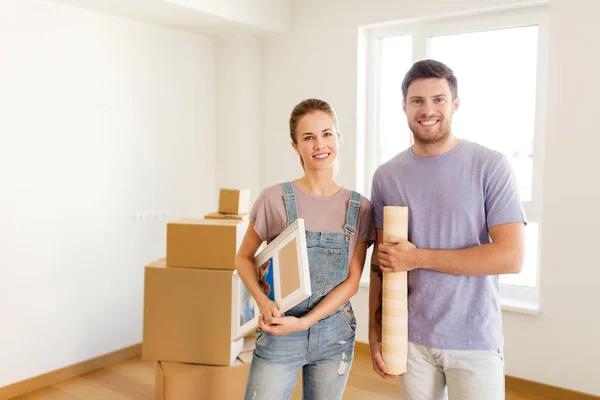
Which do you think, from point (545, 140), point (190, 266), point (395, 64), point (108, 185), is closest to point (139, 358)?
point (108, 185)

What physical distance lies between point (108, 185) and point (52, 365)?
111cm

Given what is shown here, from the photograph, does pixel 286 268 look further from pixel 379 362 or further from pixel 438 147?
pixel 438 147

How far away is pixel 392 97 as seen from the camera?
3686 millimetres

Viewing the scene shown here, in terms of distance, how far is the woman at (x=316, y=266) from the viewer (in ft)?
5.07

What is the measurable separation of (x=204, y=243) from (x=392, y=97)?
1.88 meters

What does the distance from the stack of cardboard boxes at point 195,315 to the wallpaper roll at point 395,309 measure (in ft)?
3.50

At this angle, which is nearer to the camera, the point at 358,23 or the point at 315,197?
the point at 315,197

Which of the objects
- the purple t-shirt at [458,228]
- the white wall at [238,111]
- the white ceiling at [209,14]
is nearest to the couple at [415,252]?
the purple t-shirt at [458,228]

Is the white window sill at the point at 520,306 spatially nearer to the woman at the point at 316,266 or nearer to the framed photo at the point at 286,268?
the woman at the point at 316,266

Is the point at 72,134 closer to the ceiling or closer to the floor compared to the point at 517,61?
closer to the floor

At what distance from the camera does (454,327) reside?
4.66ft

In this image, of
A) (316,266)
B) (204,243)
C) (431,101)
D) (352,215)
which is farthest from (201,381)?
(431,101)

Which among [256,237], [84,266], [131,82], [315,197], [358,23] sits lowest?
[84,266]

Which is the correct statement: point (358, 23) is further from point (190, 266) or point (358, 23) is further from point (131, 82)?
point (190, 266)
